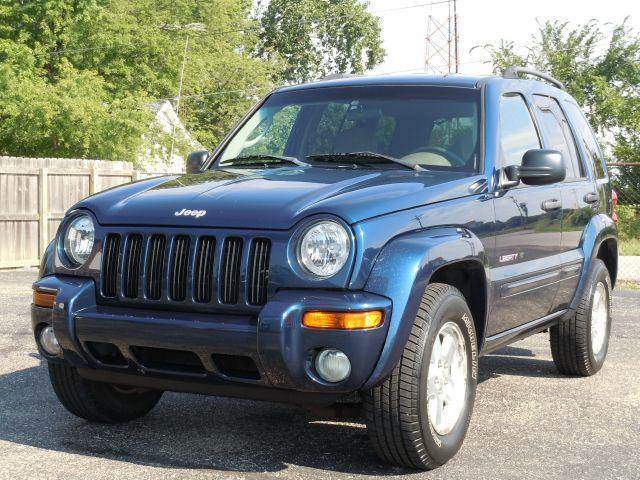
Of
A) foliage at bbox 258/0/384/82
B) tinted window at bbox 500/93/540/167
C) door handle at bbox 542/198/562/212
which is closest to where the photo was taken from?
tinted window at bbox 500/93/540/167

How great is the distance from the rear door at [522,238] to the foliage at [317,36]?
57551mm

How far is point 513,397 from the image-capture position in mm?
6473

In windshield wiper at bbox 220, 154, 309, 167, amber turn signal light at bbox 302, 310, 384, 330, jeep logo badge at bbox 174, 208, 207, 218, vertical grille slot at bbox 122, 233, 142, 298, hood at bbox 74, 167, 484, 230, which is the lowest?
amber turn signal light at bbox 302, 310, 384, 330

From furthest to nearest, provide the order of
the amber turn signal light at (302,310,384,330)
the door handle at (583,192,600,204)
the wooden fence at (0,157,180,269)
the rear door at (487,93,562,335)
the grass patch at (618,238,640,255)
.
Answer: the grass patch at (618,238,640,255) < the wooden fence at (0,157,180,269) < the door handle at (583,192,600,204) < the rear door at (487,93,562,335) < the amber turn signal light at (302,310,384,330)

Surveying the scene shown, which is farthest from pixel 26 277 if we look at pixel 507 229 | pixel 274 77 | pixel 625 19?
pixel 274 77

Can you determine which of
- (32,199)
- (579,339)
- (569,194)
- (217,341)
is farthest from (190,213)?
(32,199)

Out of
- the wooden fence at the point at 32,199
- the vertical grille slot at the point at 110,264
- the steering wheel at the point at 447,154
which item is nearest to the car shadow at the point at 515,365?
the steering wheel at the point at 447,154

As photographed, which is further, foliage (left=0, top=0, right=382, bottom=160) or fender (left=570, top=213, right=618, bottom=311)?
foliage (left=0, top=0, right=382, bottom=160)

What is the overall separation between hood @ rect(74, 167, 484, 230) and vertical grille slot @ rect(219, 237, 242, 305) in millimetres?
91

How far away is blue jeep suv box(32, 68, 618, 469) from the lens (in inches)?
167

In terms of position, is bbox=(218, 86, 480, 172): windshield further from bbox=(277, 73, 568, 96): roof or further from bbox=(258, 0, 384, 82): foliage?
bbox=(258, 0, 384, 82): foliage

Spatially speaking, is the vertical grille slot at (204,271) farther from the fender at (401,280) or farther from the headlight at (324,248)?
the fender at (401,280)

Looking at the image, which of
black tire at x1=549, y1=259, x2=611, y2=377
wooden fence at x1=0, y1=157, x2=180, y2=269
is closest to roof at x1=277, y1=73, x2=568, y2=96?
black tire at x1=549, y1=259, x2=611, y2=377

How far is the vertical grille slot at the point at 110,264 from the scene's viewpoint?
465cm
